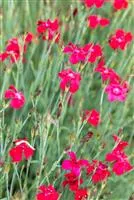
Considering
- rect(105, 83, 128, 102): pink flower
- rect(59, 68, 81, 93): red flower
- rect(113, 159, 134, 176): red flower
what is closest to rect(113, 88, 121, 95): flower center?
rect(105, 83, 128, 102): pink flower

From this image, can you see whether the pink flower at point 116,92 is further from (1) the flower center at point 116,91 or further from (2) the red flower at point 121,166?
(2) the red flower at point 121,166

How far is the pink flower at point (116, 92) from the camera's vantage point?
77.2 inches

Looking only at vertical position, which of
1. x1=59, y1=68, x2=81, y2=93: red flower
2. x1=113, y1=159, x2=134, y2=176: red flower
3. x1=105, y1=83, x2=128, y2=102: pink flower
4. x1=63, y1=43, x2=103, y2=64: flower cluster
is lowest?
x1=113, y1=159, x2=134, y2=176: red flower

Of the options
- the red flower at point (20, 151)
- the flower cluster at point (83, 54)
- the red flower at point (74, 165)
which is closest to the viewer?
the red flower at point (20, 151)

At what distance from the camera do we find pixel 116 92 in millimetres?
1962

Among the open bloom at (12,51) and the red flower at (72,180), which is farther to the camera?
the open bloom at (12,51)

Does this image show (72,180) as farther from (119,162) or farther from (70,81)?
(70,81)

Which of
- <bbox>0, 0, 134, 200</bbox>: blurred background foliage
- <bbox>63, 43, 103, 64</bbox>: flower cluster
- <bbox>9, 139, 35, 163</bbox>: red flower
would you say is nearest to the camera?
<bbox>9, 139, 35, 163</bbox>: red flower

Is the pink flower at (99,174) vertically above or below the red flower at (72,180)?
above

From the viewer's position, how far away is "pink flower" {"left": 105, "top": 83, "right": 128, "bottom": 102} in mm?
1962

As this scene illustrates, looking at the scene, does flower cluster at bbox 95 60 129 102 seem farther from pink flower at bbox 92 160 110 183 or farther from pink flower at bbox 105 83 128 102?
pink flower at bbox 92 160 110 183

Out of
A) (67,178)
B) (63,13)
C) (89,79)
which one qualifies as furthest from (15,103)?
(63,13)

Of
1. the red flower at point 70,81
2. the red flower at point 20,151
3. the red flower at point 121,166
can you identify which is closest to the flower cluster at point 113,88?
the red flower at point 70,81

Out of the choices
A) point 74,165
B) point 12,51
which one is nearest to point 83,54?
point 12,51
